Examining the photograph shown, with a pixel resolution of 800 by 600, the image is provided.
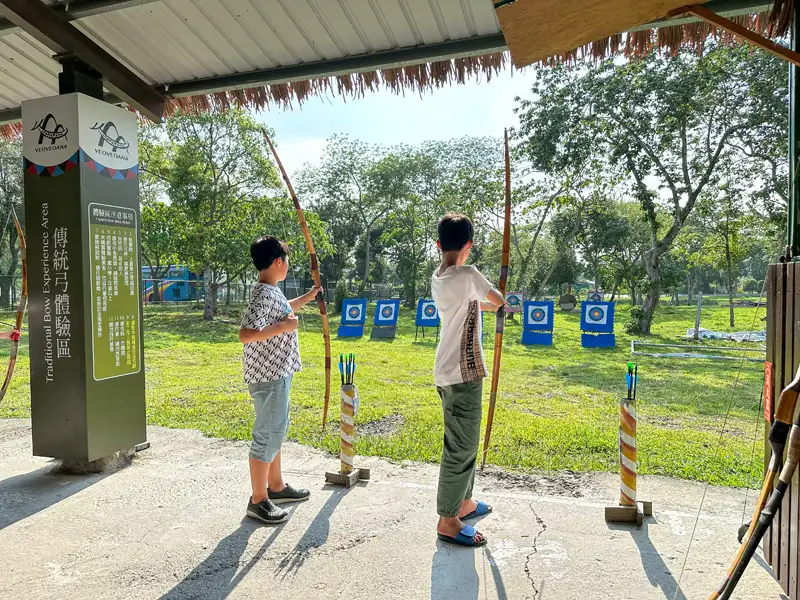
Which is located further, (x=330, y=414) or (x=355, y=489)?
(x=330, y=414)

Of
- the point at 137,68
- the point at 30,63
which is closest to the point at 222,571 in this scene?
the point at 137,68

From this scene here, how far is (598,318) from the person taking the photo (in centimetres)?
1223

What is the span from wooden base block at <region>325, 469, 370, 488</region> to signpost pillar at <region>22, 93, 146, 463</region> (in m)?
1.44

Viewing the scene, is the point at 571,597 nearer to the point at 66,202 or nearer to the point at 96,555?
the point at 96,555

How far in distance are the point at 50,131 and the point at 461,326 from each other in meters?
2.86

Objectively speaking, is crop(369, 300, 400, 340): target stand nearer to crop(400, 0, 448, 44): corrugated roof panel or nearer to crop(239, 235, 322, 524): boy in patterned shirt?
crop(400, 0, 448, 44): corrugated roof panel

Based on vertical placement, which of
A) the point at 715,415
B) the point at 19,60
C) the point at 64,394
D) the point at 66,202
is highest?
the point at 19,60

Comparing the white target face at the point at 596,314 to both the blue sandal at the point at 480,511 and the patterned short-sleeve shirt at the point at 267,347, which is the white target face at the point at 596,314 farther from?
the patterned short-sleeve shirt at the point at 267,347

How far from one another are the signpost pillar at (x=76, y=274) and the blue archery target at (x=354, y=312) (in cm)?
1021

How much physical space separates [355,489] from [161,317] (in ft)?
56.6

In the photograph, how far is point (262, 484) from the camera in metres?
2.97

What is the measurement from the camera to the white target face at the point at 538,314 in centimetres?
1263

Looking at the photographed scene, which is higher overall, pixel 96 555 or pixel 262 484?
pixel 262 484

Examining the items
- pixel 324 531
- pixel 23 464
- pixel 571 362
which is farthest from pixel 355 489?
pixel 571 362
